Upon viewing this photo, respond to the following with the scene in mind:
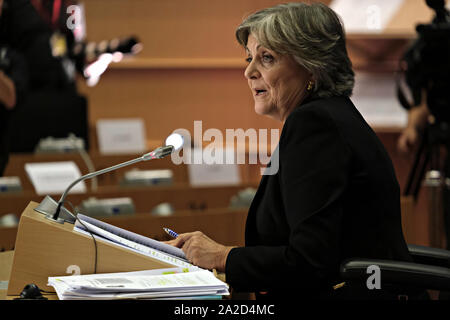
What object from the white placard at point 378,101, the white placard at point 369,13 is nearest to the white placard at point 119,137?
the white placard at point 378,101

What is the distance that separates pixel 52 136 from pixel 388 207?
3365 millimetres

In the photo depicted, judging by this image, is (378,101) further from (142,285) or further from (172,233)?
(142,285)

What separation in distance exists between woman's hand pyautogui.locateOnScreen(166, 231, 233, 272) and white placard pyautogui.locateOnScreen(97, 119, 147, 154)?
309 centimetres

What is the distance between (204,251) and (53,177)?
183 centimetres

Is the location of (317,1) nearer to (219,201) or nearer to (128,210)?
(128,210)

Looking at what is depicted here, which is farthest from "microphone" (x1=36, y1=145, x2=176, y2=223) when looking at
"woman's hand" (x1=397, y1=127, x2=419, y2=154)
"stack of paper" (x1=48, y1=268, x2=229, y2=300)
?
"woman's hand" (x1=397, y1=127, x2=419, y2=154)

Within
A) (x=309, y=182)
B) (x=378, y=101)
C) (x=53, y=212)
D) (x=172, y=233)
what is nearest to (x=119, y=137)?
(x=378, y=101)

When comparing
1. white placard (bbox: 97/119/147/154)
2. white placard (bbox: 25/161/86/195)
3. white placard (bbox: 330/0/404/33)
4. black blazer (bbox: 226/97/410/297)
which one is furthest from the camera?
white placard (bbox: 330/0/404/33)

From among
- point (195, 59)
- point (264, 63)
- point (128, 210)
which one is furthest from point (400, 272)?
point (195, 59)

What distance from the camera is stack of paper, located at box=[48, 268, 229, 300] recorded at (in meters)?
1.05

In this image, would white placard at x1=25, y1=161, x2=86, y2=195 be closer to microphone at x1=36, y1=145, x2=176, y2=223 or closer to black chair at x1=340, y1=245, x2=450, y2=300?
microphone at x1=36, y1=145, x2=176, y2=223

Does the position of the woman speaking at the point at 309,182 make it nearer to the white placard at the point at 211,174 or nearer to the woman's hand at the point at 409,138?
the woman's hand at the point at 409,138

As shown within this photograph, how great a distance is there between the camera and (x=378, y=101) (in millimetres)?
4582

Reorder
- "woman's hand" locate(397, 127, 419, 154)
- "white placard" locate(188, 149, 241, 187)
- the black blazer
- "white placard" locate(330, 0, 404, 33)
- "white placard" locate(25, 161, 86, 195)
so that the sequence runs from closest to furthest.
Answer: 1. the black blazer
2. "white placard" locate(25, 161, 86, 195)
3. "woman's hand" locate(397, 127, 419, 154)
4. "white placard" locate(188, 149, 241, 187)
5. "white placard" locate(330, 0, 404, 33)
